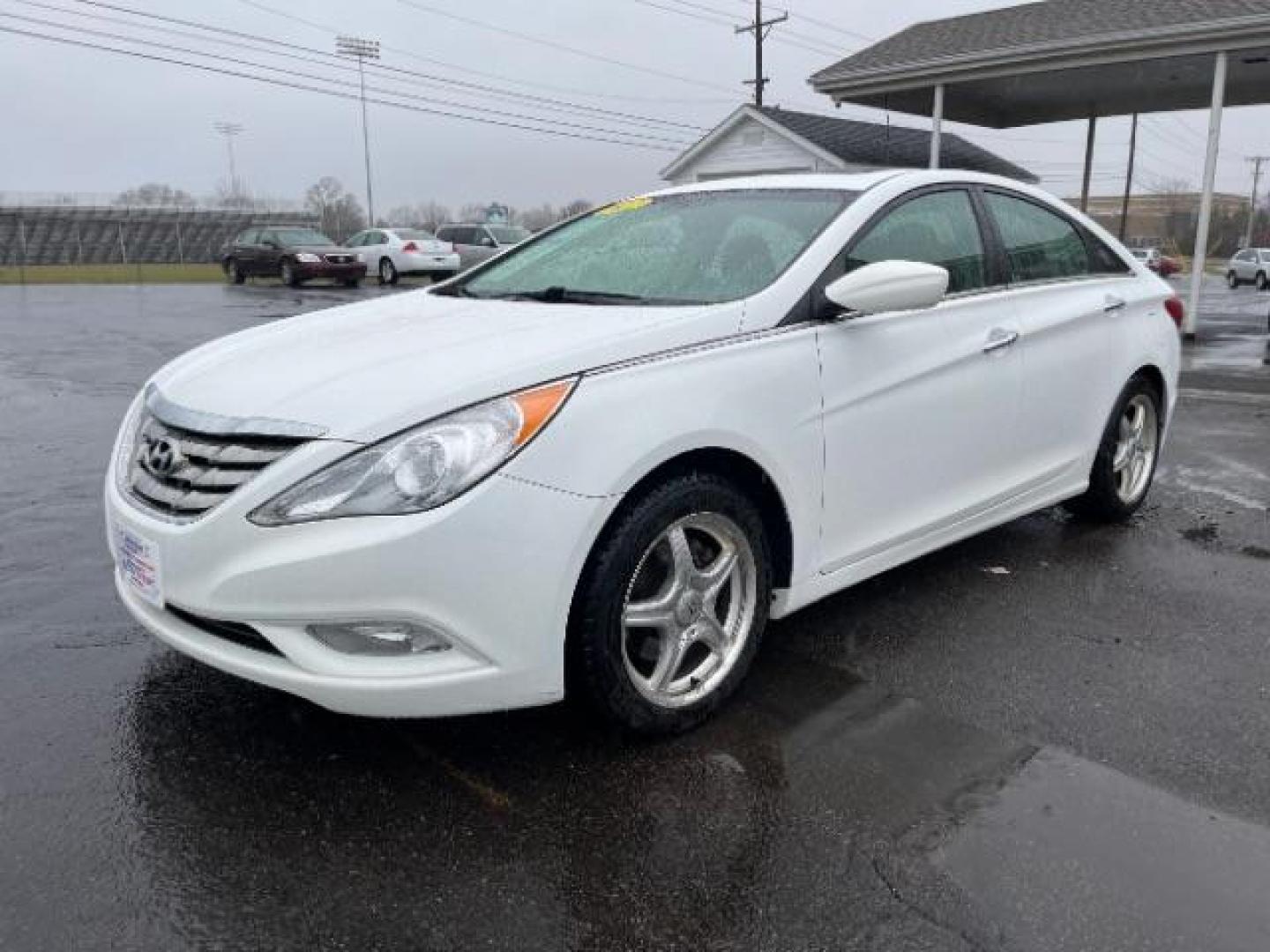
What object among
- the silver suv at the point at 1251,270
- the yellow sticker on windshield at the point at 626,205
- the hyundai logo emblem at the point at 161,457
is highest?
the yellow sticker on windshield at the point at 626,205

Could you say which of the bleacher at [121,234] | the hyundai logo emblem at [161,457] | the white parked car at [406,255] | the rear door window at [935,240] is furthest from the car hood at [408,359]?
the bleacher at [121,234]

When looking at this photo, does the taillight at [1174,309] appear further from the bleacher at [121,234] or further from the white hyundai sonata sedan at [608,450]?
the bleacher at [121,234]

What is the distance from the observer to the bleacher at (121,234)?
49.8m

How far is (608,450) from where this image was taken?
262 centimetres

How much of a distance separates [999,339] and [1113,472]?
1.37 meters

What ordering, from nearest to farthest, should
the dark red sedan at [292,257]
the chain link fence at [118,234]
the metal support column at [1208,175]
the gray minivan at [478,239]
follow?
the metal support column at [1208,175]
the dark red sedan at [292,257]
the gray minivan at [478,239]
the chain link fence at [118,234]

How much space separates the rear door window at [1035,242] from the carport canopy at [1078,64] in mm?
10363

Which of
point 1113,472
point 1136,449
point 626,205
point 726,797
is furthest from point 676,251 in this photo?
point 1136,449

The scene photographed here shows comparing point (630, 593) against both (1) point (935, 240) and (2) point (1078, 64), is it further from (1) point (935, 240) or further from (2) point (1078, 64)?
(2) point (1078, 64)

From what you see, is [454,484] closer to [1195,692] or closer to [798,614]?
[798,614]

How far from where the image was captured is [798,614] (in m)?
3.95

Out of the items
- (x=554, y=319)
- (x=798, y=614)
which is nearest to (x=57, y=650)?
Result: (x=554, y=319)

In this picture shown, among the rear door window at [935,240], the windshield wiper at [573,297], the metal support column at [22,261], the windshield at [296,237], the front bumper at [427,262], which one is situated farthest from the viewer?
the metal support column at [22,261]

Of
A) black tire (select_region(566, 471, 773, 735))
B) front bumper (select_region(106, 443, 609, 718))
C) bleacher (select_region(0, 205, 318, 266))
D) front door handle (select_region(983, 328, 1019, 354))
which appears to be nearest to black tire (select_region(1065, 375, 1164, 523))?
front door handle (select_region(983, 328, 1019, 354))
